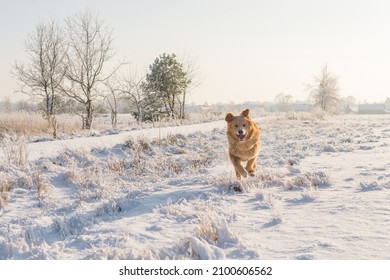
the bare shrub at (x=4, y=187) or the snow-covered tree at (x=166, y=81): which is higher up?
the snow-covered tree at (x=166, y=81)

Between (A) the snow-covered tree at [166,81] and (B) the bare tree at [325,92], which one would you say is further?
→ (B) the bare tree at [325,92]

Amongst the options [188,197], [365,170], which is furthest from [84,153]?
[365,170]

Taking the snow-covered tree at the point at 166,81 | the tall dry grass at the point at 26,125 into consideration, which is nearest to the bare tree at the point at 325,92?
the snow-covered tree at the point at 166,81

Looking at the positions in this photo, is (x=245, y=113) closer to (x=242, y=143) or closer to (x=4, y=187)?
(x=242, y=143)

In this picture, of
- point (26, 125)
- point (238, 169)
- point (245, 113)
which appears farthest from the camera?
point (26, 125)

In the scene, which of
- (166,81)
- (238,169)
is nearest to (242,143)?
(238,169)

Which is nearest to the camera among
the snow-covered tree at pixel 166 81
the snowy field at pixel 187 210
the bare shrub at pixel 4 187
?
the snowy field at pixel 187 210

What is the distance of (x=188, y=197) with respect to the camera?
4867mm

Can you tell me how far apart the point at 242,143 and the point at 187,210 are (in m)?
1.96

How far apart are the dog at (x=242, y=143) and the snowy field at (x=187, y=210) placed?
13.6 inches

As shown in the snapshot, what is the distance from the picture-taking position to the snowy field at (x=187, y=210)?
2971 mm

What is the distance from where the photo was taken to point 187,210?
4215 millimetres

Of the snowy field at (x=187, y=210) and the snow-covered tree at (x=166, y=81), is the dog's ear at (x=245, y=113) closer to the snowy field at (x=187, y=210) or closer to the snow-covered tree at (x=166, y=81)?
the snowy field at (x=187, y=210)

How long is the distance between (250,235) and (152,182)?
3.18m
